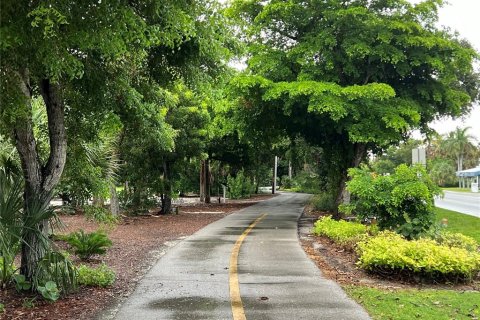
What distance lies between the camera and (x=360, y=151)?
1861 centimetres

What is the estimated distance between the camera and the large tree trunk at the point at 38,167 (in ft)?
20.5

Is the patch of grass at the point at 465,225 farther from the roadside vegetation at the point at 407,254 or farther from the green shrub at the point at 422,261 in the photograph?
the green shrub at the point at 422,261

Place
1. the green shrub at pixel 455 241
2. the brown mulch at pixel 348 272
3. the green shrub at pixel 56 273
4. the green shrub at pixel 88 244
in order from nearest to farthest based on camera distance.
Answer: the green shrub at pixel 56 273
the brown mulch at pixel 348 272
the green shrub at pixel 88 244
the green shrub at pixel 455 241

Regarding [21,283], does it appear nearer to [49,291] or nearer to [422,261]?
[49,291]

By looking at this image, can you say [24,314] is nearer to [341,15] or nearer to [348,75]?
[341,15]

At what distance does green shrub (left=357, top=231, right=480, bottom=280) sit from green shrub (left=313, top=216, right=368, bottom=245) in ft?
8.40

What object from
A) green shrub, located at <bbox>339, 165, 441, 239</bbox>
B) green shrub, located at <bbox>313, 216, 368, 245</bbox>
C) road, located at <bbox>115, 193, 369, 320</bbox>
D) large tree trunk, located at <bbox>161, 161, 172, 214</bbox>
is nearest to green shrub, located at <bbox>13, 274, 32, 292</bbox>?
road, located at <bbox>115, 193, 369, 320</bbox>

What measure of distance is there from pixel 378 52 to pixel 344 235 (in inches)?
258

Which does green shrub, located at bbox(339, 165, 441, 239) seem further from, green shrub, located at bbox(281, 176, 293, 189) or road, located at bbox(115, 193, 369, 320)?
green shrub, located at bbox(281, 176, 293, 189)

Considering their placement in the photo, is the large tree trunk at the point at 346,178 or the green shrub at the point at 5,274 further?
the large tree trunk at the point at 346,178

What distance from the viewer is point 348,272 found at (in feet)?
27.5

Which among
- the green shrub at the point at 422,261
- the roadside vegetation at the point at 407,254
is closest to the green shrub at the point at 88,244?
the roadside vegetation at the point at 407,254

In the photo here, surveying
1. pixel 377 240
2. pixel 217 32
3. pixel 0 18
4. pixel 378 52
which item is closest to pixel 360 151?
pixel 378 52

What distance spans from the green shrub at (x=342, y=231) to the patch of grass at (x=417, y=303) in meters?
3.74
